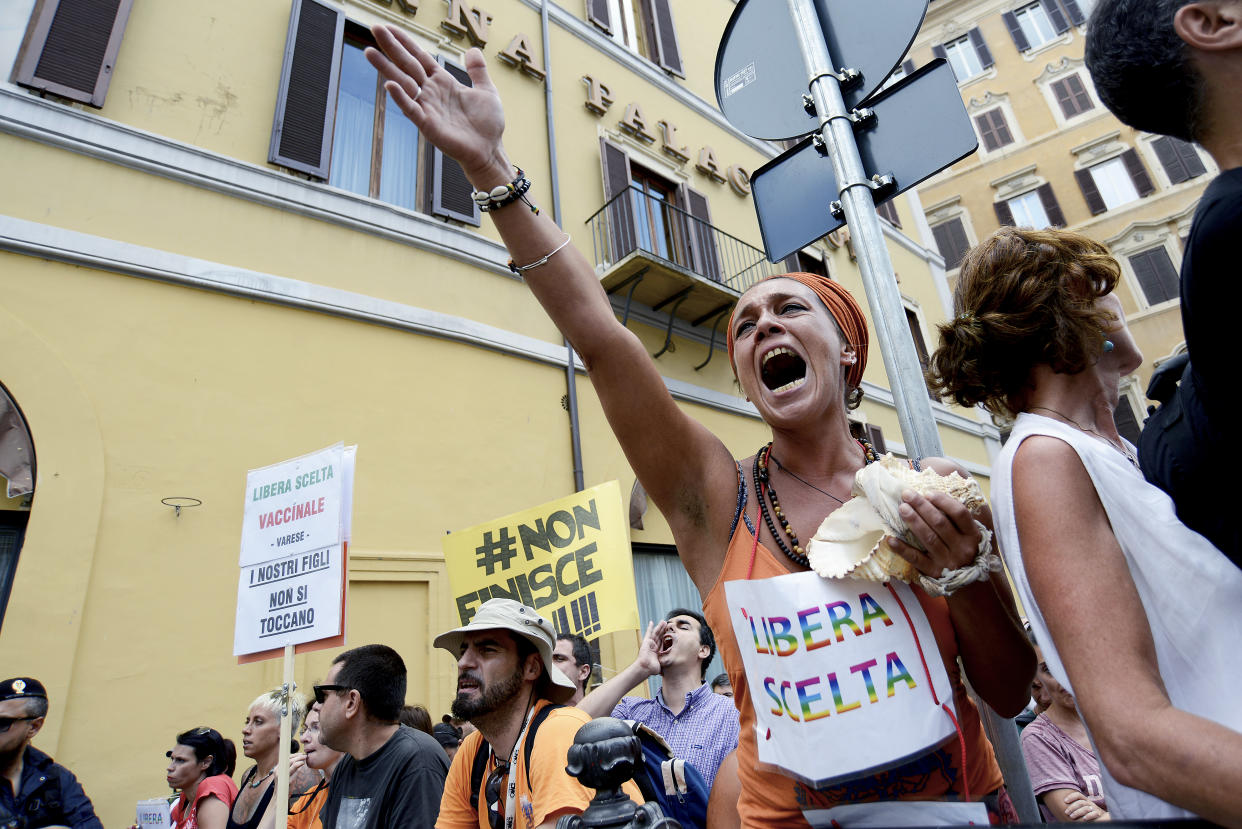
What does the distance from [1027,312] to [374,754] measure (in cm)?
343

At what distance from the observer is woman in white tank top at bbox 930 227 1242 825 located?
2.75ft

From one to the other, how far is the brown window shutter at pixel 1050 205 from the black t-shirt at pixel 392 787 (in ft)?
76.7

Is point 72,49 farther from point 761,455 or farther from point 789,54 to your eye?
point 761,455

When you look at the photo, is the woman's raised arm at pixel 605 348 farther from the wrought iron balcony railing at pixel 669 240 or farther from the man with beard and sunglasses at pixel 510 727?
the wrought iron balcony railing at pixel 669 240

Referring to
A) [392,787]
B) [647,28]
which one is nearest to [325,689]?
[392,787]

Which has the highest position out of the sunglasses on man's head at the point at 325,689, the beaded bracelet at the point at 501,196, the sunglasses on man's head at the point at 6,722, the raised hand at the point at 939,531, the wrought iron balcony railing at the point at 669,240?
the wrought iron balcony railing at the point at 669,240

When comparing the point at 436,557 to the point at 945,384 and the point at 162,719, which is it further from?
the point at 945,384

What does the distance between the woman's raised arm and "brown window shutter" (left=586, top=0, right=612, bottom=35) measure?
10210mm

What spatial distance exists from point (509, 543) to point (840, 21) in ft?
12.8

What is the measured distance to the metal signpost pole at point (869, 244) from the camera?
5.00 ft

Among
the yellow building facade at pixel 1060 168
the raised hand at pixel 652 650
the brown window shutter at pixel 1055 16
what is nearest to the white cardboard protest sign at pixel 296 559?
the raised hand at pixel 652 650

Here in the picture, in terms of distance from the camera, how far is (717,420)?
376 inches

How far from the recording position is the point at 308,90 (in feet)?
23.2

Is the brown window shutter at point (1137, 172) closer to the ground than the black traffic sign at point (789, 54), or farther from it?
farther from it
